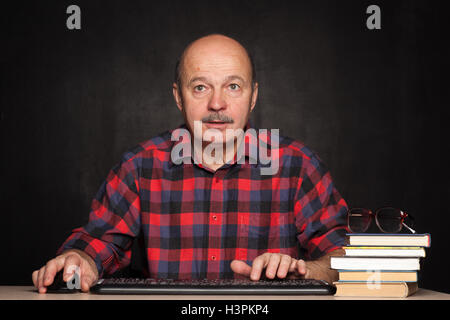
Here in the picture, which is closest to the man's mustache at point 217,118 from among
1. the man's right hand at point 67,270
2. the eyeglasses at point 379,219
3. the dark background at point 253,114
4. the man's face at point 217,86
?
the man's face at point 217,86

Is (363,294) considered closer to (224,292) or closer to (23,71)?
(224,292)

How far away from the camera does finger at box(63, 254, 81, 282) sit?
151cm

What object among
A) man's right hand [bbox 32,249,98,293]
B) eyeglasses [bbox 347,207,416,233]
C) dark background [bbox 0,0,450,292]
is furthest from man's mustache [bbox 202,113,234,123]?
dark background [bbox 0,0,450,292]

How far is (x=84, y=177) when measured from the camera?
303 cm

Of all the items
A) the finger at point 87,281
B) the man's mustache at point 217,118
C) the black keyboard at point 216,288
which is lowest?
the finger at point 87,281

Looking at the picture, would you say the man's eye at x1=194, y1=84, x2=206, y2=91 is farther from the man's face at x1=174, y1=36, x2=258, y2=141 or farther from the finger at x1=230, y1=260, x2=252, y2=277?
the finger at x1=230, y1=260, x2=252, y2=277

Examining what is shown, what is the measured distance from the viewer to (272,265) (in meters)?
1.45

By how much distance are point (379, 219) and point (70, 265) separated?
30.1 inches

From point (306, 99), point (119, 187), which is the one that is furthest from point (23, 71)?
point (306, 99)

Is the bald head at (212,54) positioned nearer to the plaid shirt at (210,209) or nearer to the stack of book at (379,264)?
the plaid shirt at (210,209)

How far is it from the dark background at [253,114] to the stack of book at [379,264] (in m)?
1.72

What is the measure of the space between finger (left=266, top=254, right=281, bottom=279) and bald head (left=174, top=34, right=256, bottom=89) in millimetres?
951

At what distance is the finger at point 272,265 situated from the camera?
144 cm
